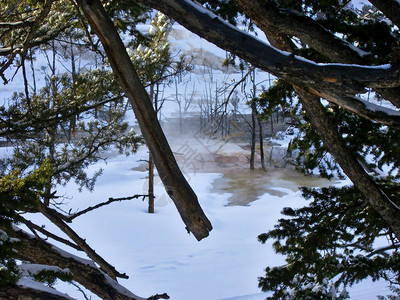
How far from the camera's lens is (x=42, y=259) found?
208 cm

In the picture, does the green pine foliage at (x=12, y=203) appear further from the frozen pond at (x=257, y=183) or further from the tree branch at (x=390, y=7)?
the frozen pond at (x=257, y=183)

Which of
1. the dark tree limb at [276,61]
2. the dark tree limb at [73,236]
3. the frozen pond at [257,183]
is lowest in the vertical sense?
the dark tree limb at [73,236]

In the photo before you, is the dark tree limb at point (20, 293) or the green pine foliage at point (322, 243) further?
the green pine foliage at point (322, 243)

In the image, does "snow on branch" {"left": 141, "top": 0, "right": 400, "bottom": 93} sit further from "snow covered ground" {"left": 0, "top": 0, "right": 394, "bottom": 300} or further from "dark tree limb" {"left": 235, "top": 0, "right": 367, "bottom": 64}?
"snow covered ground" {"left": 0, "top": 0, "right": 394, "bottom": 300}

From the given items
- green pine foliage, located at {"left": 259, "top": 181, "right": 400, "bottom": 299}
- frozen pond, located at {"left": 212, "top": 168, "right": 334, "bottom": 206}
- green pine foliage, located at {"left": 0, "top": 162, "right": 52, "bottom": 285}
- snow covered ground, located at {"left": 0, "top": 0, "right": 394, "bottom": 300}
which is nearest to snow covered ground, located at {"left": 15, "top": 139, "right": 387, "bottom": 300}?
snow covered ground, located at {"left": 0, "top": 0, "right": 394, "bottom": 300}

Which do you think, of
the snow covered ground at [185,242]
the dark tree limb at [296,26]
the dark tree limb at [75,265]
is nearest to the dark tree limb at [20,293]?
the dark tree limb at [75,265]

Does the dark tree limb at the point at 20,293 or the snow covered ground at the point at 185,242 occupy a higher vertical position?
the snow covered ground at the point at 185,242

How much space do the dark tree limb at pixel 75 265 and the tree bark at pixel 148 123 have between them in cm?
76

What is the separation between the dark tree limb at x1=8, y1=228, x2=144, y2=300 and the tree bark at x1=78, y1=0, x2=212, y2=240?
76 cm

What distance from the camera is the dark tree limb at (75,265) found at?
2078 millimetres

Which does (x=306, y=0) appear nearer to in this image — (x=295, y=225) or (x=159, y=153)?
(x=295, y=225)

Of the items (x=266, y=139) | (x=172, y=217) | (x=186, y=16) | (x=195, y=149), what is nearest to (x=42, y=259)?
(x=186, y=16)

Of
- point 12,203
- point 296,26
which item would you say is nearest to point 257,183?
point 296,26

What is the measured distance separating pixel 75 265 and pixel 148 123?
38.6 inches
